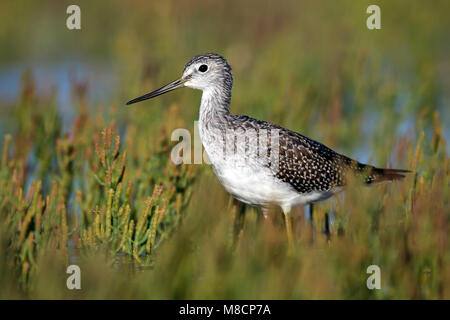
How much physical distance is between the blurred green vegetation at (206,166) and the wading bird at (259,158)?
0.25 metres

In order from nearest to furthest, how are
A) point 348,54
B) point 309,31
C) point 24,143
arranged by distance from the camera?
point 24,143, point 348,54, point 309,31

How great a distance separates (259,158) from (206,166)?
1.23 metres

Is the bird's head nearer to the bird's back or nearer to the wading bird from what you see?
the wading bird

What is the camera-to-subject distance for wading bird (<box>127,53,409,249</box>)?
19.9 ft

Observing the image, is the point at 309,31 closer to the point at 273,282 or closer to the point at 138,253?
the point at 138,253

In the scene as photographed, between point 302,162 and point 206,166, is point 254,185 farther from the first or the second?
point 206,166

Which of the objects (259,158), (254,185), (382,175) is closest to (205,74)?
(259,158)

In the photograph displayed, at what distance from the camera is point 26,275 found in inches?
208

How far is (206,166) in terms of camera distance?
23.7ft

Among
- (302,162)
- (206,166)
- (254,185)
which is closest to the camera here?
(254,185)

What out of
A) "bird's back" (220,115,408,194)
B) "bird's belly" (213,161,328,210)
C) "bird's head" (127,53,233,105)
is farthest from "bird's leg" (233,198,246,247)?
"bird's head" (127,53,233,105)

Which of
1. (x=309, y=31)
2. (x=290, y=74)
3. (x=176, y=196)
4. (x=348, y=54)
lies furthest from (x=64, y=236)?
(x=309, y=31)

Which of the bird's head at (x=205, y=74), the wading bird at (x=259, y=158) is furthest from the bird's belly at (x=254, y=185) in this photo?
the bird's head at (x=205, y=74)
